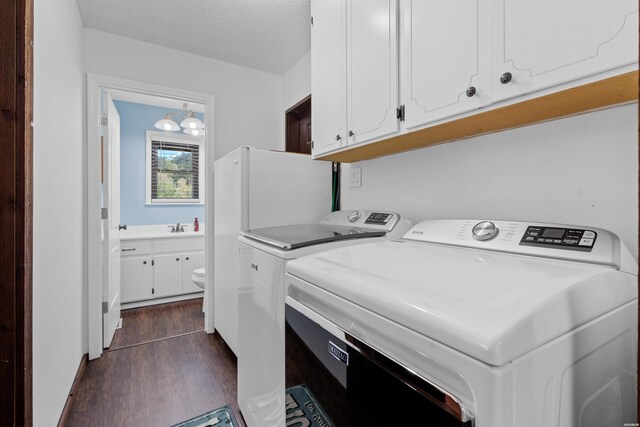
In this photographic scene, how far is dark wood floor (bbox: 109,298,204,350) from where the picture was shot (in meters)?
2.55

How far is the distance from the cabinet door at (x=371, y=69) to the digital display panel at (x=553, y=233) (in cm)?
65

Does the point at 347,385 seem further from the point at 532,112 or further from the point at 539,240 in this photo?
the point at 532,112

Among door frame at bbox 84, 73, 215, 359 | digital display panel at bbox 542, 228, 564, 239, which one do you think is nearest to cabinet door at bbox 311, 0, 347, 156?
digital display panel at bbox 542, 228, 564, 239

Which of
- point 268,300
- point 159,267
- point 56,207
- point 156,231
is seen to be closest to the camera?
point 268,300

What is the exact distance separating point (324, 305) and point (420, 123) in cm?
76

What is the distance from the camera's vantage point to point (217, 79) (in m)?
2.75

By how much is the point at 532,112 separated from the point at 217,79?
2596mm

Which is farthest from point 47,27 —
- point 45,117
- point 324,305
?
point 324,305

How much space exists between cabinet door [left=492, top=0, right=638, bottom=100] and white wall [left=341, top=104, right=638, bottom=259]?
299 mm

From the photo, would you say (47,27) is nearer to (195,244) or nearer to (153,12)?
(153,12)

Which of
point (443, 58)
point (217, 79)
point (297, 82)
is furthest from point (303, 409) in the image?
point (217, 79)

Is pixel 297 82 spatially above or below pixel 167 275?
above

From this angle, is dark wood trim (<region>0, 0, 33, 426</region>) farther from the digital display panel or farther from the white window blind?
the white window blind

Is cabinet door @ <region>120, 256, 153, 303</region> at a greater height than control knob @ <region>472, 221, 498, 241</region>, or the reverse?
control knob @ <region>472, 221, 498, 241</region>
